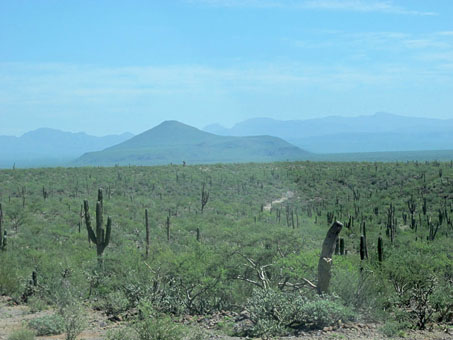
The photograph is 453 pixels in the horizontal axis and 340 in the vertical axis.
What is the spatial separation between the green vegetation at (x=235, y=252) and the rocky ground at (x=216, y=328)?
28cm

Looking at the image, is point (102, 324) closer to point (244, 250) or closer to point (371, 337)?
point (244, 250)

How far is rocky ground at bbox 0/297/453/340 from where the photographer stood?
12.8m

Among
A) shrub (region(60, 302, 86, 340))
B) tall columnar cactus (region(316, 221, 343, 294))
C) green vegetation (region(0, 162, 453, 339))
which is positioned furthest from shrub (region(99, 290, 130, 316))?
tall columnar cactus (region(316, 221, 343, 294))

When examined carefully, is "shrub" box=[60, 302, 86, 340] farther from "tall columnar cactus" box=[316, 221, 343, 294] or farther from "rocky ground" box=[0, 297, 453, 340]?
"tall columnar cactus" box=[316, 221, 343, 294]

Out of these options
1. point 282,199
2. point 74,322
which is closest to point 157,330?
point 74,322

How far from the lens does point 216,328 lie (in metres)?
14.6

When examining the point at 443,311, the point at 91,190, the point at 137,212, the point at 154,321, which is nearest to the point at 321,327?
the point at 443,311

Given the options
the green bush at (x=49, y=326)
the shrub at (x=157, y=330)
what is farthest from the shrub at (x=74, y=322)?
the shrub at (x=157, y=330)

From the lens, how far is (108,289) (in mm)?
18156

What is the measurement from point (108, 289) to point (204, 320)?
4012mm

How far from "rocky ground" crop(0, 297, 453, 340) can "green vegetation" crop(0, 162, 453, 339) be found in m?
0.28

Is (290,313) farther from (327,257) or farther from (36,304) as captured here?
(36,304)

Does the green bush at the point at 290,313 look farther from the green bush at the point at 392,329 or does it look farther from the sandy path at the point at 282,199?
the sandy path at the point at 282,199

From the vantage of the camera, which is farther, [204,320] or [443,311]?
[204,320]
